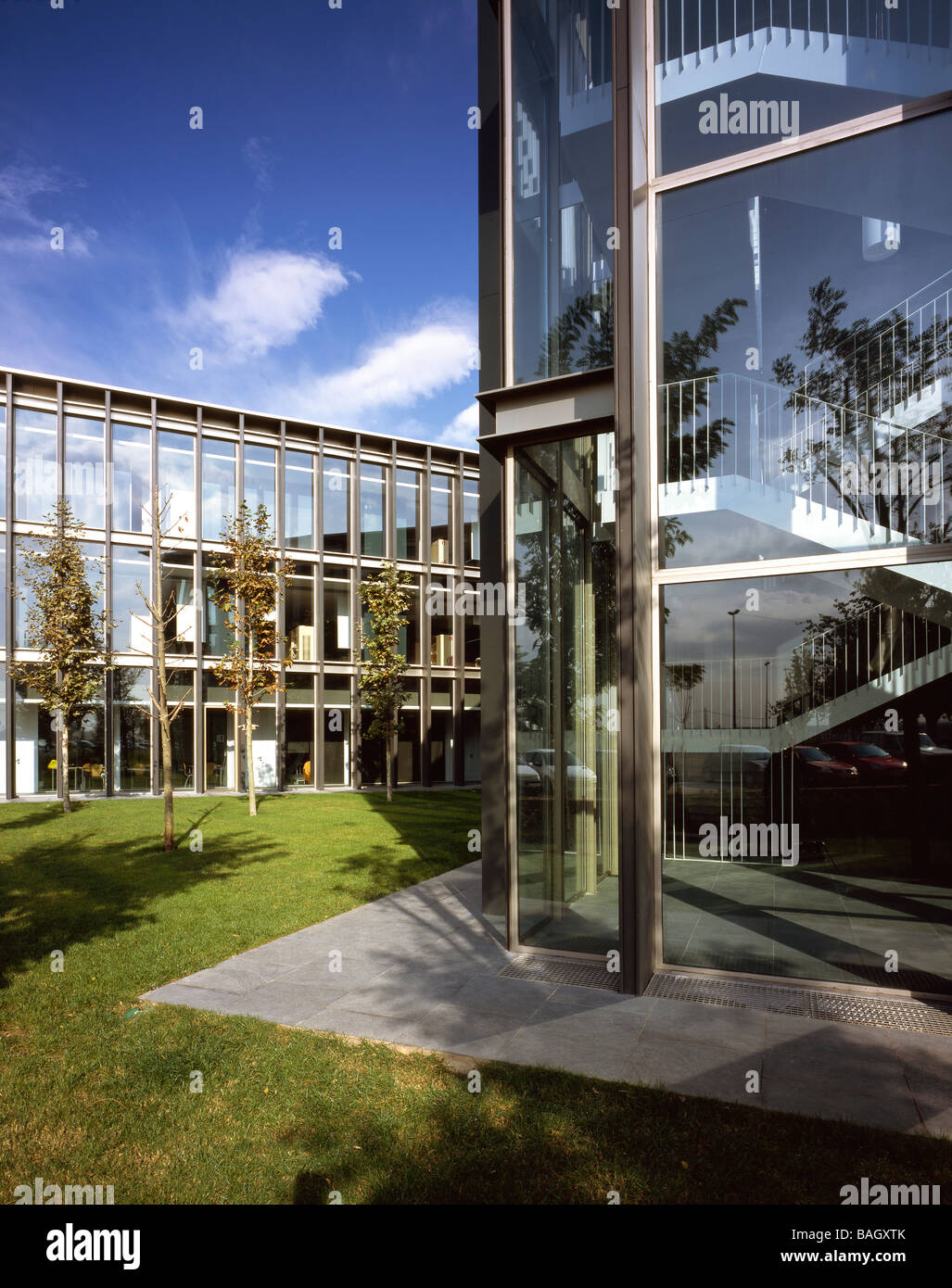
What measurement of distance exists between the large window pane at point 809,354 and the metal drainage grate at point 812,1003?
3.66 meters

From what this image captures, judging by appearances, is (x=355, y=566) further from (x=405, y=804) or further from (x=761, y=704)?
(x=761, y=704)

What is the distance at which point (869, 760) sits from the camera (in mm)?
8180

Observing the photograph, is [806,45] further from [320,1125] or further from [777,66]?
[320,1125]

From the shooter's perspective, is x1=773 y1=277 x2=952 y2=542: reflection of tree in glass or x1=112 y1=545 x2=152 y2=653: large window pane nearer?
x1=773 y1=277 x2=952 y2=542: reflection of tree in glass

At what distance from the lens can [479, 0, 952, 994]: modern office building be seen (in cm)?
634

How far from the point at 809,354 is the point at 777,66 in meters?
2.71

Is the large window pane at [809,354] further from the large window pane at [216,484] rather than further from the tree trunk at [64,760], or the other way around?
the large window pane at [216,484]

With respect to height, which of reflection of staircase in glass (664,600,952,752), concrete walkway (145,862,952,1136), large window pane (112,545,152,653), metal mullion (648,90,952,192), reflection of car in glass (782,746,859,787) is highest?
metal mullion (648,90,952,192)

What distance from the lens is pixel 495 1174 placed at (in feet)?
11.4

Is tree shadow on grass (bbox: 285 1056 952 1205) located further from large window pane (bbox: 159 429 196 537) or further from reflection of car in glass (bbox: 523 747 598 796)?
large window pane (bbox: 159 429 196 537)

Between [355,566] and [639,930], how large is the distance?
20277 millimetres

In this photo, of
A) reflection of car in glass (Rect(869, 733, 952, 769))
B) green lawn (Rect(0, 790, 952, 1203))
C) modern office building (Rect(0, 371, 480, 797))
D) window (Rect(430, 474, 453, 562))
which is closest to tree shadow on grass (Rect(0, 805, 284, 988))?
green lawn (Rect(0, 790, 952, 1203))

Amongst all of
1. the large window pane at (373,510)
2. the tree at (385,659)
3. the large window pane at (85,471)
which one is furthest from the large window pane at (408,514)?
the large window pane at (85,471)

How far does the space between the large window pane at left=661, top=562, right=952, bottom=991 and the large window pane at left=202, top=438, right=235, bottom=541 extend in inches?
768
